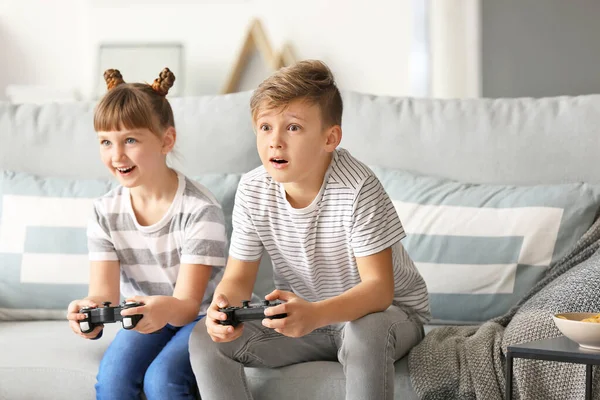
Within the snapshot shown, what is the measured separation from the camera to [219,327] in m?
1.35

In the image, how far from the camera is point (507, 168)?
1919mm

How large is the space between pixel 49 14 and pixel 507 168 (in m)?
2.29

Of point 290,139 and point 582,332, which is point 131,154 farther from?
point 582,332

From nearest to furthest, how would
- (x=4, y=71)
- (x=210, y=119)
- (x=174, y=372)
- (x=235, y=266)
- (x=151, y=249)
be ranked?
(x=174, y=372)
(x=235, y=266)
(x=151, y=249)
(x=210, y=119)
(x=4, y=71)

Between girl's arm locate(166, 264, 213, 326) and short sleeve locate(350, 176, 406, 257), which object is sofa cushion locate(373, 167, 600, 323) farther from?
girl's arm locate(166, 264, 213, 326)

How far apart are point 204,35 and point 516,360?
7.81 ft

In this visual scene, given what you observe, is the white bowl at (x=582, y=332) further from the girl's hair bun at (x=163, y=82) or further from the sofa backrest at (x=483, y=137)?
the girl's hair bun at (x=163, y=82)

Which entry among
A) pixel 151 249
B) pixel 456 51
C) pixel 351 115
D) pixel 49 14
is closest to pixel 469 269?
pixel 351 115

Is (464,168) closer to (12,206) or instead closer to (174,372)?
(174,372)

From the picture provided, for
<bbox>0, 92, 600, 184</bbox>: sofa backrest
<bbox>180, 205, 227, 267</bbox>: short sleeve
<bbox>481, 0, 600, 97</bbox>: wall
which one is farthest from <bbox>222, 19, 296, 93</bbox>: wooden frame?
<bbox>180, 205, 227, 267</bbox>: short sleeve

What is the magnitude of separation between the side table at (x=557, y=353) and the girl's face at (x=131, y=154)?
816mm

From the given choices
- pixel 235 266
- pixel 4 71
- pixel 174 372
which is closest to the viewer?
pixel 174 372

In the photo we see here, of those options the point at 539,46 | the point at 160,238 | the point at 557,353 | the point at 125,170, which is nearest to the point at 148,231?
the point at 160,238

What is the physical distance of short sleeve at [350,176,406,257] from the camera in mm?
1453
